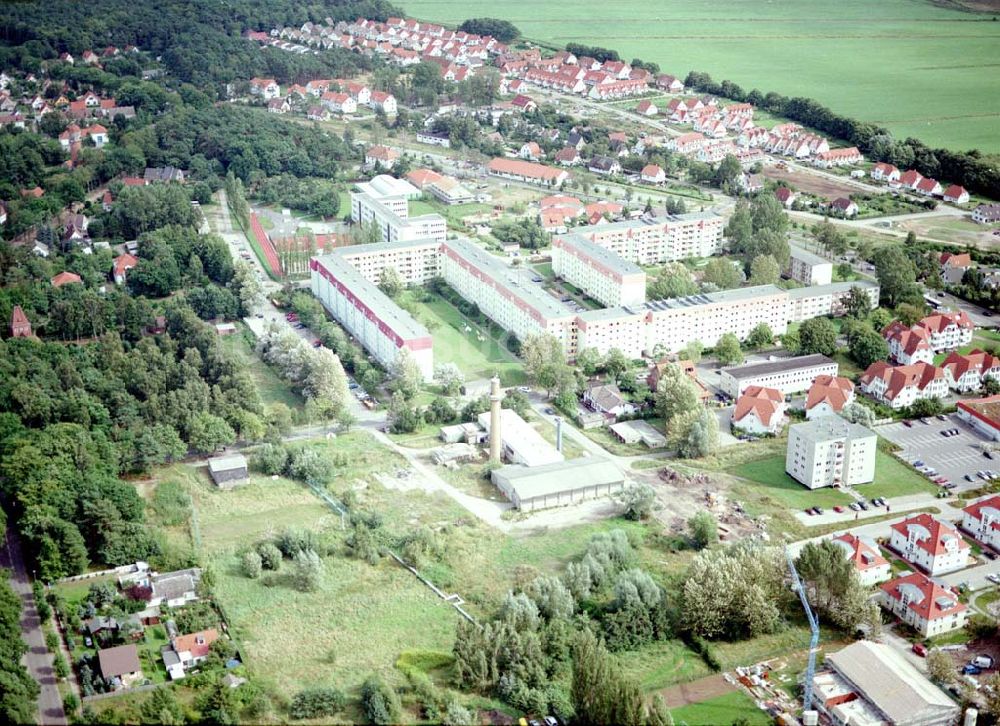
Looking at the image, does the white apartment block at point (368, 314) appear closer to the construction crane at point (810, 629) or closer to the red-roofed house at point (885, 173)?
the construction crane at point (810, 629)

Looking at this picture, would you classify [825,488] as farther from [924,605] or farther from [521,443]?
[521,443]

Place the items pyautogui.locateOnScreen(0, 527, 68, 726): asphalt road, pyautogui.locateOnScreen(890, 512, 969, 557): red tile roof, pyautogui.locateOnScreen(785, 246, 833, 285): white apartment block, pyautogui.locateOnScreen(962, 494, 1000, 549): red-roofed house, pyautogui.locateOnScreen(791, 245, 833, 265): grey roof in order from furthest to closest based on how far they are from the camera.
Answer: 1. pyautogui.locateOnScreen(791, 245, 833, 265): grey roof
2. pyautogui.locateOnScreen(785, 246, 833, 285): white apartment block
3. pyautogui.locateOnScreen(962, 494, 1000, 549): red-roofed house
4. pyautogui.locateOnScreen(890, 512, 969, 557): red tile roof
5. pyautogui.locateOnScreen(0, 527, 68, 726): asphalt road

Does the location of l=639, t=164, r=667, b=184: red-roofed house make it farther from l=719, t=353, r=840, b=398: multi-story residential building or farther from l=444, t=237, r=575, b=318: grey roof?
l=719, t=353, r=840, b=398: multi-story residential building

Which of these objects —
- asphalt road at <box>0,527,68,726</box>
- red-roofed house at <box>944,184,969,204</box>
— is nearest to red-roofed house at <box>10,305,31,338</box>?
asphalt road at <box>0,527,68,726</box>

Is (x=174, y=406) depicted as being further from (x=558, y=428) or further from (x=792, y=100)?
(x=792, y=100)

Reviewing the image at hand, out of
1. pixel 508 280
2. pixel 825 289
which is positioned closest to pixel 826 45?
pixel 825 289

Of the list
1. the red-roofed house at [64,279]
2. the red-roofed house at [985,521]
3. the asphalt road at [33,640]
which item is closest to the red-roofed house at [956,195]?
the red-roofed house at [985,521]
